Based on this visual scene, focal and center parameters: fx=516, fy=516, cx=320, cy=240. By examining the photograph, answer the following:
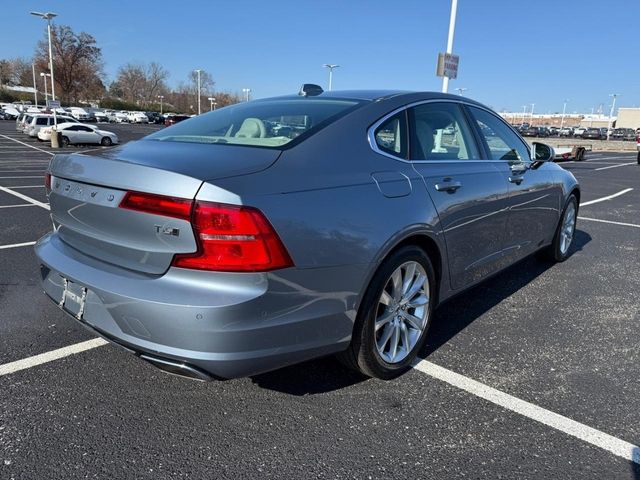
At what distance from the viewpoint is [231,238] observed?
2.12 m

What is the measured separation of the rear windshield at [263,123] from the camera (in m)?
2.82

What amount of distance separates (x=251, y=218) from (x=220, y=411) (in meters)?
1.14

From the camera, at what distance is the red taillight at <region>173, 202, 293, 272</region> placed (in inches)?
83.0

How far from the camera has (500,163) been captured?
4.00 meters

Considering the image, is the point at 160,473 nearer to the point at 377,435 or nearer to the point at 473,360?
the point at 377,435

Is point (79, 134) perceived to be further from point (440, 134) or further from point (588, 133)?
point (588, 133)

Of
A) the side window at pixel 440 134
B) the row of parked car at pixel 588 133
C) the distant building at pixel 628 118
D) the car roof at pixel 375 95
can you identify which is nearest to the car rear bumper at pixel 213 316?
the side window at pixel 440 134

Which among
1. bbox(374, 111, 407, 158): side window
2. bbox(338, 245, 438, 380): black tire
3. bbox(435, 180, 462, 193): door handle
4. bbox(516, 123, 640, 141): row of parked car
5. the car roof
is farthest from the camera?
bbox(516, 123, 640, 141): row of parked car

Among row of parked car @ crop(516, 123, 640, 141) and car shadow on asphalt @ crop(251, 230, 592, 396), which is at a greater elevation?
row of parked car @ crop(516, 123, 640, 141)

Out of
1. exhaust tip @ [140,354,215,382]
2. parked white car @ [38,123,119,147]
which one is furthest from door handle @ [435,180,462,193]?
parked white car @ [38,123,119,147]

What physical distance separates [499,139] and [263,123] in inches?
84.6

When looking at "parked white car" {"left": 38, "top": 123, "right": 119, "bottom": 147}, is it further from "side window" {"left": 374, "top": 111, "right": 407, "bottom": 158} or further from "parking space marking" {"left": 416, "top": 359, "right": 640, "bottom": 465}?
"parking space marking" {"left": 416, "top": 359, "right": 640, "bottom": 465}

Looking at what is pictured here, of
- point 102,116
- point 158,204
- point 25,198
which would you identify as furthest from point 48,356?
point 102,116

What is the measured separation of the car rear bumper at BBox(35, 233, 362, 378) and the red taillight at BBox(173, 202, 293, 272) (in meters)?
0.05
